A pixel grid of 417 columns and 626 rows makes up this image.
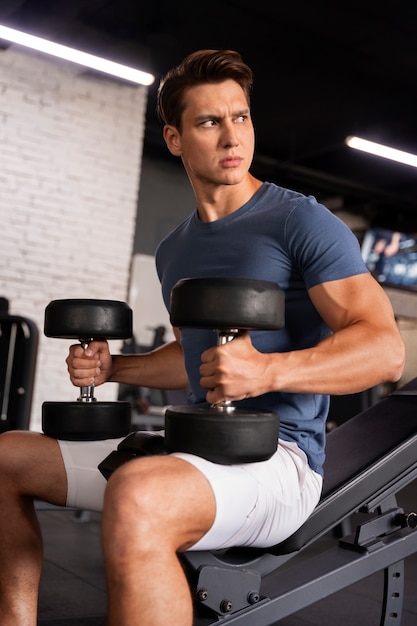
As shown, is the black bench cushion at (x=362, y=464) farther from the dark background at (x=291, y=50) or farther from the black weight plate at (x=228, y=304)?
the dark background at (x=291, y=50)

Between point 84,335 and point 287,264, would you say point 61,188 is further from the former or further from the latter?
point 287,264

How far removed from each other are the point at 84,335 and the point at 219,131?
17.9 inches

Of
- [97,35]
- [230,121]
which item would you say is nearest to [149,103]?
[97,35]

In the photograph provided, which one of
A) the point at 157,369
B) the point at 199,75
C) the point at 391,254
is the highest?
the point at 391,254

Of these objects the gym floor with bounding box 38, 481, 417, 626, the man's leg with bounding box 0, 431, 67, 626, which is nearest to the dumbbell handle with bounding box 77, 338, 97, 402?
the man's leg with bounding box 0, 431, 67, 626

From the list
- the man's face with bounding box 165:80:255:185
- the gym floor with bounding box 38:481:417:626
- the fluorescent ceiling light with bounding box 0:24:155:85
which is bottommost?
the gym floor with bounding box 38:481:417:626

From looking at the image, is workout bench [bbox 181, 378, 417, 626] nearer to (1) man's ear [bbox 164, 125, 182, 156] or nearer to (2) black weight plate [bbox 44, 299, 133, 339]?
(2) black weight plate [bbox 44, 299, 133, 339]

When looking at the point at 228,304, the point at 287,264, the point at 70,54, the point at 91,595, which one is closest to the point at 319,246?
the point at 287,264

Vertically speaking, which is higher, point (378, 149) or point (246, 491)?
point (378, 149)

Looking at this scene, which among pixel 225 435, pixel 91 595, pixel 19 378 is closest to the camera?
pixel 225 435

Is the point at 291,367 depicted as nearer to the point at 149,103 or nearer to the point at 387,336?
the point at 387,336

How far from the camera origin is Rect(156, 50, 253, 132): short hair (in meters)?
1.36

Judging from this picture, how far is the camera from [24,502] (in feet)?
4.47

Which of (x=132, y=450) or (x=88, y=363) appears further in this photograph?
(x=88, y=363)
